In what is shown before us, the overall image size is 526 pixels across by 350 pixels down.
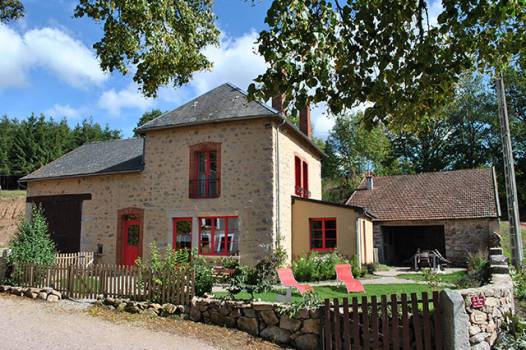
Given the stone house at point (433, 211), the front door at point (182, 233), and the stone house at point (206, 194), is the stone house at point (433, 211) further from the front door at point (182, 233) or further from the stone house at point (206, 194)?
the front door at point (182, 233)

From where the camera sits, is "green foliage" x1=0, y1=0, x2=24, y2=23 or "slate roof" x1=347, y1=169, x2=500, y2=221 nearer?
"green foliage" x1=0, y1=0, x2=24, y2=23

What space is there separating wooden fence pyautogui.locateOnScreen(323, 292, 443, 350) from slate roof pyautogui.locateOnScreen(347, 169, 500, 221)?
15.2 metres

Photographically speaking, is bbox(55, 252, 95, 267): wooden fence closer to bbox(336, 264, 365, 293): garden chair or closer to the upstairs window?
the upstairs window

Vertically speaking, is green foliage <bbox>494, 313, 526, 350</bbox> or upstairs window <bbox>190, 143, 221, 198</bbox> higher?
upstairs window <bbox>190, 143, 221, 198</bbox>

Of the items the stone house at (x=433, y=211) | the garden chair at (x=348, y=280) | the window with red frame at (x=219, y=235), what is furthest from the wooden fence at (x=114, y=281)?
the stone house at (x=433, y=211)

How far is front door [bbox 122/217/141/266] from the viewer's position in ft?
55.8

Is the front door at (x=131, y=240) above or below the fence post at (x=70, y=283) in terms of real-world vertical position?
above

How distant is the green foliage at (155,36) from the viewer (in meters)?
7.65

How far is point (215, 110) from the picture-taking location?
53.8 feet

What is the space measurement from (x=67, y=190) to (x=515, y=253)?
17679 millimetres

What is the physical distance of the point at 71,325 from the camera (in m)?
8.20

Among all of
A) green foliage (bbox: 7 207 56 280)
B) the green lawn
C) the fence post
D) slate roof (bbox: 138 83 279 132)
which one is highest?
slate roof (bbox: 138 83 279 132)

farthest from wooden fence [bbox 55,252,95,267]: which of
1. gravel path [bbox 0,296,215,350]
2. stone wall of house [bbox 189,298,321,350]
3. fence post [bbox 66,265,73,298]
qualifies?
stone wall of house [bbox 189,298,321,350]

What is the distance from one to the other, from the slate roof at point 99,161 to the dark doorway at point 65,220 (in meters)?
1.10
